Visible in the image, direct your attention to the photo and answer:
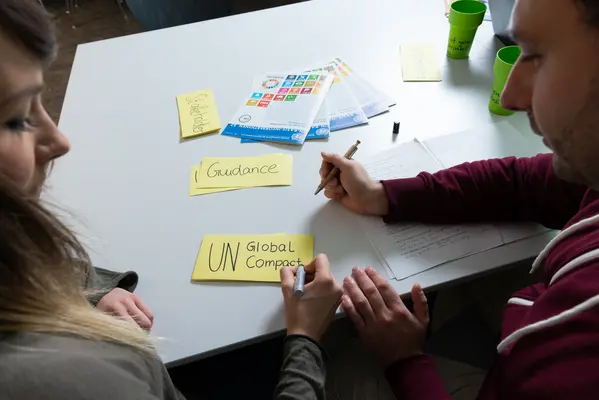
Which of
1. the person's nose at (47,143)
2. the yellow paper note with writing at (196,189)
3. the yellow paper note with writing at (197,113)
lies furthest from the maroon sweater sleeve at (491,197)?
the person's nose at (47,143)

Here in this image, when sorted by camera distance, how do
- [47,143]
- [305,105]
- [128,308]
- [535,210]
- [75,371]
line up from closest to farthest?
1. [75,371]
2. [47,143]
3. [128,308]
4. [535,210]
5. [305,105]

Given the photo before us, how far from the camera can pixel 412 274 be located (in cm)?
86

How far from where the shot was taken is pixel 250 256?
2.95 feet

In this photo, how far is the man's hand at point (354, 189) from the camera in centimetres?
95

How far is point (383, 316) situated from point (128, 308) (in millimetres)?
397

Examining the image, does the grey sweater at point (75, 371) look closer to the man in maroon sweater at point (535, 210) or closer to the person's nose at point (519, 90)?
the man in maroon sweater at point (535, 210)

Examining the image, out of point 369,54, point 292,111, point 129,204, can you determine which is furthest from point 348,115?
point 129,204

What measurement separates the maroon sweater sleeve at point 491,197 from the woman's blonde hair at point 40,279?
50cm

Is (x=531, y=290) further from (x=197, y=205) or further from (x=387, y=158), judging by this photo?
(x=197, y=205)

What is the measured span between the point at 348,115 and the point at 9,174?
0.73 m

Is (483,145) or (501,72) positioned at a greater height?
(501,72)

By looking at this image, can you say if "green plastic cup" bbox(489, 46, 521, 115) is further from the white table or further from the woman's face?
the woman's face

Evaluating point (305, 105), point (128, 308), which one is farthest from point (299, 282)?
point (305, 105)

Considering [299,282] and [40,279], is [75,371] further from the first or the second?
[299,282]
